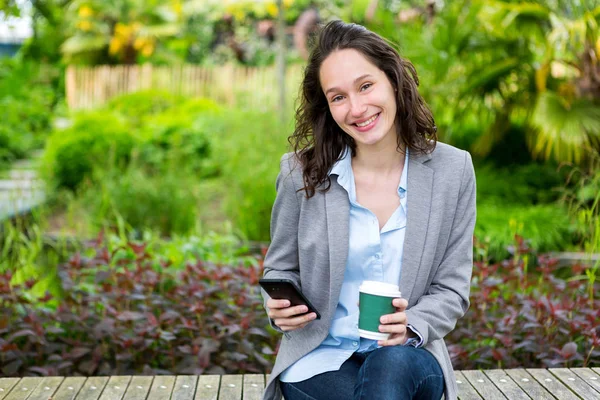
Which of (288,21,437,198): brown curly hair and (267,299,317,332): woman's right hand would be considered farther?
(288,21,437,198): brown curly hair

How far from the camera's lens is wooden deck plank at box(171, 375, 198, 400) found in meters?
2.63

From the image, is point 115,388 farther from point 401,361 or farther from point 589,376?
point 589,376

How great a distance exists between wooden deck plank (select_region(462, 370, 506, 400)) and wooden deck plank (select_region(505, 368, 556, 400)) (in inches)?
3.9

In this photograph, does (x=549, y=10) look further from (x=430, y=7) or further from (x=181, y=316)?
(x=181, y=316)

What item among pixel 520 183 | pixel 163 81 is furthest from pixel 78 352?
pixel 163 81

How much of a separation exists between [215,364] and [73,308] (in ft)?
2.73

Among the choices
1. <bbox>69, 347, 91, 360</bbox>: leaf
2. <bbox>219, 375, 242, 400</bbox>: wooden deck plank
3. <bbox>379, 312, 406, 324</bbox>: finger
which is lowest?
<bbox>69, 347, 91, 360</bbox>: leaf

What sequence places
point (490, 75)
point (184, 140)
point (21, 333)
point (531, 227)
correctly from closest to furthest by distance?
point (21, 333), point (531, 227), point (490, 75), point (184, 140)

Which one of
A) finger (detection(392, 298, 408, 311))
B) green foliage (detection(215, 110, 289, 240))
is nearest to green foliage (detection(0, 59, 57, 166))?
green foliage (detection(215, 110, 289, 240))

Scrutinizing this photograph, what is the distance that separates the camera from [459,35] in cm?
765

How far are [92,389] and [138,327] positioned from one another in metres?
0.70

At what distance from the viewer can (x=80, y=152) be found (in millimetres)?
8570

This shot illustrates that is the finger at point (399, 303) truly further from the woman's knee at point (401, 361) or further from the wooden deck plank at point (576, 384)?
the wooden deck plank at point (576, 384)

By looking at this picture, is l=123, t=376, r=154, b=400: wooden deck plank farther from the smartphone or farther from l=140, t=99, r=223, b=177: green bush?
l=140, t=99, r=223, b=177: green bush
